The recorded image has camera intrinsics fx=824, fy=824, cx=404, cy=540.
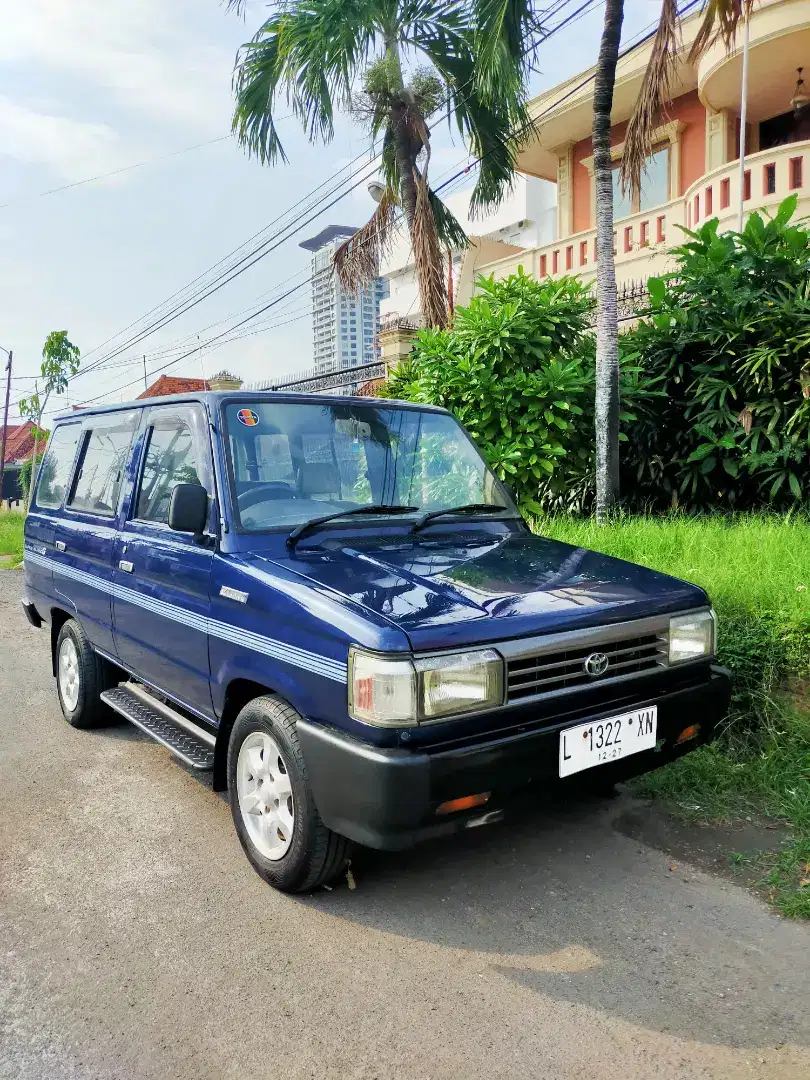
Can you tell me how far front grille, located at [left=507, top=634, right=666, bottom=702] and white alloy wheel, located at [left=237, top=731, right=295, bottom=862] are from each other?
0.90 metres

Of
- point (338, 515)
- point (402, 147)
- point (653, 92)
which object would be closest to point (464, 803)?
point (338, 515)

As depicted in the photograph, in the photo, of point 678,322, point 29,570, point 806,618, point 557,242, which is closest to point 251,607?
point 806,618

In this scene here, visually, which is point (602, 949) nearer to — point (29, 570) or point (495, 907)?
point (495, 907)

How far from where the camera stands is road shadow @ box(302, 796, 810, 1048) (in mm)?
2402

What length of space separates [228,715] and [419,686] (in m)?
1.12

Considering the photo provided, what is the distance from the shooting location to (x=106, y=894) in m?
3.07

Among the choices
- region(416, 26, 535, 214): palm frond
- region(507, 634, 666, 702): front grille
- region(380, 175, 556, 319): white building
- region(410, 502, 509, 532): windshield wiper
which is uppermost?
region(380, 175, 556, 319): white building

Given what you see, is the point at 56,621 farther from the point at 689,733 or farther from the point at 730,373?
the point at 730,373

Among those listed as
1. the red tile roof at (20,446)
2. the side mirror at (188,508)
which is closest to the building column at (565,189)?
the side mirror at (188,508)

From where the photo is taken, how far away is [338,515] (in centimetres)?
347

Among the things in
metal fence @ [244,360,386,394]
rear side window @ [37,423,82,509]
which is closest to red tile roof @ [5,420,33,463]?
metal fence @ [244,360,386,394]

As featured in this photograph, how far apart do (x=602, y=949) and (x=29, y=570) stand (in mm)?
4633

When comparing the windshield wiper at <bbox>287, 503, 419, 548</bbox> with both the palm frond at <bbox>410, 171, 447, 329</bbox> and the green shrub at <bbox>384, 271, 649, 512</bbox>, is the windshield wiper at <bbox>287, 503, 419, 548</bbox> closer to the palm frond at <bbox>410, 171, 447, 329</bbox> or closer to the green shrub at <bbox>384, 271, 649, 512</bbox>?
the green shrub at <bbox>384, 271, 649, 512</bbox>

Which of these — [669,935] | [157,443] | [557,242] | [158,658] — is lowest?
[669,935]
